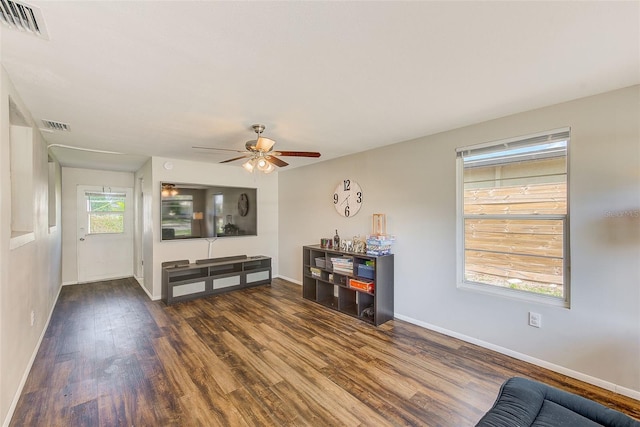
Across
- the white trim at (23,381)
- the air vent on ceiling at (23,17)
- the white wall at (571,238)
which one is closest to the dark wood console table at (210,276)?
the white trim at (23,381)

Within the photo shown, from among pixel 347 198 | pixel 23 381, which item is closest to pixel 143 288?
pixel 23 381

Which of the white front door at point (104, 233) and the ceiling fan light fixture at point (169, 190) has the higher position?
the ceiling fan light fixture at point (169, 190)

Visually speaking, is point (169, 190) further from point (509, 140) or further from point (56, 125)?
point (509, 140)

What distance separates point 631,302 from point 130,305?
18.8 ft

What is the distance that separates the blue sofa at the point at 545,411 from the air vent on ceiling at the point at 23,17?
2.83 metres

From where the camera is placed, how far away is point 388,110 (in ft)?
8.16

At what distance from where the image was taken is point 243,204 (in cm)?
532

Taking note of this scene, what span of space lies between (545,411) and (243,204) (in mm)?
4931

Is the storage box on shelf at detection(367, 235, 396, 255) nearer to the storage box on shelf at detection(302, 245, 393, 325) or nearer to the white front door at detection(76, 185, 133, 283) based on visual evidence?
the storage box on shelf at detection(302, 245, 393, 325)

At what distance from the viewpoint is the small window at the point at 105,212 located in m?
5.50

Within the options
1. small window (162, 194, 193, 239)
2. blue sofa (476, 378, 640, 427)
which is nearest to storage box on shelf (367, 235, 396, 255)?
blue sofa (476, 378, 640, 427)

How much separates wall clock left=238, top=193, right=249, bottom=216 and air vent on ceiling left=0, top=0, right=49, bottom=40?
12.8 feet

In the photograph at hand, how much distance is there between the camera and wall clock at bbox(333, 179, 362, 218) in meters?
4.14

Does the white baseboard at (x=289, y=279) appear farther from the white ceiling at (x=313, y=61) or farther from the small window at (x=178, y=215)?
the white ceiling at (x=313, y=61)
